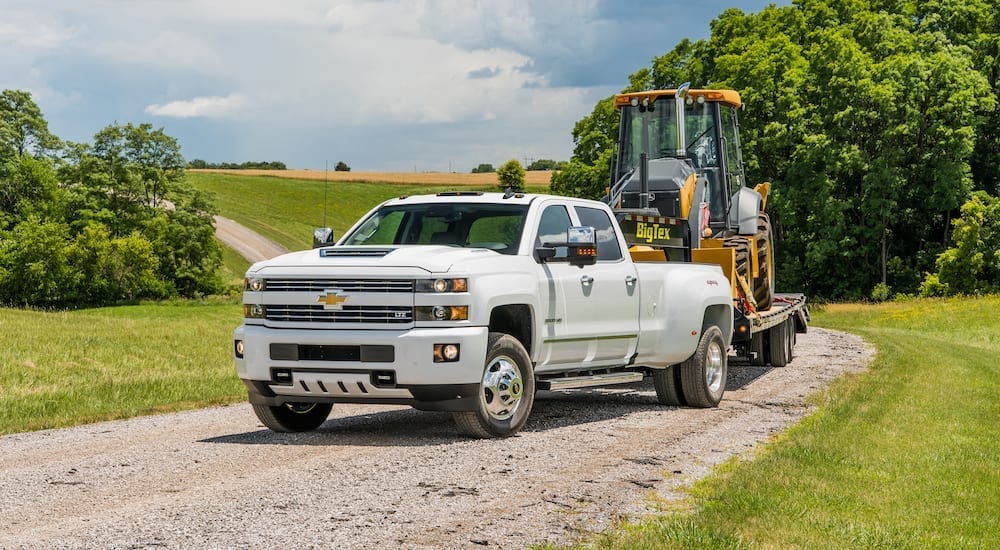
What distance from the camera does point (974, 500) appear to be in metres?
7.46

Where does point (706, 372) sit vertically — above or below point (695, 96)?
below

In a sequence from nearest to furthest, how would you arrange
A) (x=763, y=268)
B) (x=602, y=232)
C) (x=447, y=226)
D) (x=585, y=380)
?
(x=447, y=226)
(x=585, y=380)
(x=602, y=232)
(x=763, y=268)

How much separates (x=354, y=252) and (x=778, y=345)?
1004 centimetres

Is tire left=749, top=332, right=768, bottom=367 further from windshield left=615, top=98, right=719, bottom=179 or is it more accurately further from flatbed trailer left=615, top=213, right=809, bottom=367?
windshield left=615, top=98, right=719, bottom=179

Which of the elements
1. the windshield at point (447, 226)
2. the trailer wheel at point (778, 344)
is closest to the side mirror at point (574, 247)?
the windshield at point (447, 226)

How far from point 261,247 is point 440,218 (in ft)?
283

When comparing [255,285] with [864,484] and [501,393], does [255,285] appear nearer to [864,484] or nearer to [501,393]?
[501,393]

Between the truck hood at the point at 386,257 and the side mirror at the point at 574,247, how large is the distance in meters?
0.61

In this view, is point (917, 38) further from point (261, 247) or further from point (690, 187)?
point (261, 247)

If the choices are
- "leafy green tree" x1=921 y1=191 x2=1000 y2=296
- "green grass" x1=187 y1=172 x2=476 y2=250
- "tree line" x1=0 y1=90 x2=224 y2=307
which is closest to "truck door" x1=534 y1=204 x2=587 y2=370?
"leafy green tree" x1=921 y1=191 x2=1000 y2=296

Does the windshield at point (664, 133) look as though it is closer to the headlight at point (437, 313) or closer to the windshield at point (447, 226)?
the windshield at point (447, 226)

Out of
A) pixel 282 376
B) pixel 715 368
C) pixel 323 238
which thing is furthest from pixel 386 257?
pixel 715 368

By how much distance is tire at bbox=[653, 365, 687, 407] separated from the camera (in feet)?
41.5

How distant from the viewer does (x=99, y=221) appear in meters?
81.6
